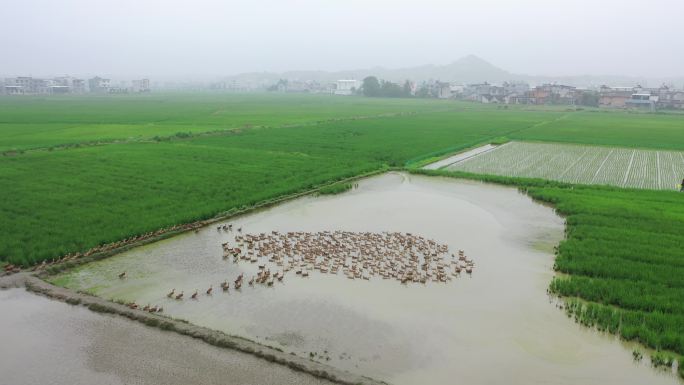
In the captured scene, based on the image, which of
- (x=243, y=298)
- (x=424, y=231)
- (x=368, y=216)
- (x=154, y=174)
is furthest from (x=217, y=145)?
(x=243, y=298)

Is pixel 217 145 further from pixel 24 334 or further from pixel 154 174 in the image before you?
pixel 24 334

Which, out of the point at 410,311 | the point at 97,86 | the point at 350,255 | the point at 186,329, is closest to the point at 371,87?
the point at 97,86

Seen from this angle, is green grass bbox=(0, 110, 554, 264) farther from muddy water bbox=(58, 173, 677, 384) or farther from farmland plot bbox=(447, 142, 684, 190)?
farmland plot bbox=(447, 142, 684, 190)

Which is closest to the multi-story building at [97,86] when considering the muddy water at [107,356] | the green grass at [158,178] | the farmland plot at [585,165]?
the green grass at [158,178]

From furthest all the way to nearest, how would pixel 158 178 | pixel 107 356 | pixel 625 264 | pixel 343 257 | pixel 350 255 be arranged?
pixel 158 178 → pixel 350 255 → pixel 343 257 → pixel 625 264 → pixel 107 356

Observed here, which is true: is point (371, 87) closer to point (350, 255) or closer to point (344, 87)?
point (344, 87)

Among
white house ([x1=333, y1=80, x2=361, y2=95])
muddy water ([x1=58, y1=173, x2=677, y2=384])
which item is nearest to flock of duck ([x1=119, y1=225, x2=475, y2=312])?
muddy water ([x1=58, y1=173, x2=677, y2=384])
